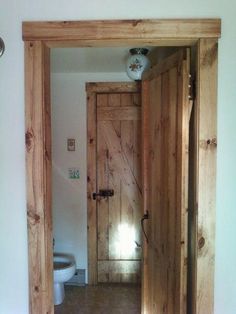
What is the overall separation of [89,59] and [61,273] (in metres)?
2.03

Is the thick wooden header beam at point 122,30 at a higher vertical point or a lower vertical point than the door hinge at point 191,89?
higher

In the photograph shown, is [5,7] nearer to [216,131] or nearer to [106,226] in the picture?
[216,131]

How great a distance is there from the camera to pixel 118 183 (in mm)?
3197

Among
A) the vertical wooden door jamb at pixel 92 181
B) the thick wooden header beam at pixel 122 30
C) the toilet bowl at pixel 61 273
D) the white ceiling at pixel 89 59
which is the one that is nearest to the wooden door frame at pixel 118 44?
the thick wooden header beam at pixel 122 30

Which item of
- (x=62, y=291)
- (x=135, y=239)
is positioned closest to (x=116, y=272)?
(x=135, y=239)

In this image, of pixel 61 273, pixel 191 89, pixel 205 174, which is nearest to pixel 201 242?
pixel 205 174

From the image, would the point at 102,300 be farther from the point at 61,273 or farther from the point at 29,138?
the point at 29,138

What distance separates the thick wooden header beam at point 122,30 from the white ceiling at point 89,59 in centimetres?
86

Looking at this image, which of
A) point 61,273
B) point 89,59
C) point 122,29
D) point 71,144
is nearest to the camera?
point 122,29

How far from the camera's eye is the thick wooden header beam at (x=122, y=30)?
1308 mm

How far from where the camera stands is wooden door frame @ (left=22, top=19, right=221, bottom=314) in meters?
1.32

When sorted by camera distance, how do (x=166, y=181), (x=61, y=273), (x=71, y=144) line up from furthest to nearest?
(x=71, y=144) < (x=61, y=273) < (x=166, y=181)

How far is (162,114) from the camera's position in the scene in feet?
5.81

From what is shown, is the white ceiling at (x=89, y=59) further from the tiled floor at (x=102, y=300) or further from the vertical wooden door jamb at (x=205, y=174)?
the tiled floor at (x=102, y=300)
